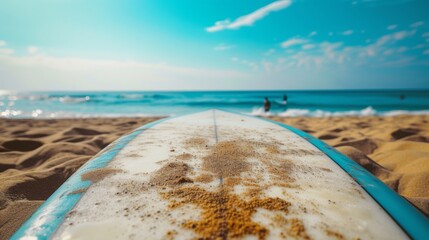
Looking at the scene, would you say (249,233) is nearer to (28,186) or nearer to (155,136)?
(155,136)

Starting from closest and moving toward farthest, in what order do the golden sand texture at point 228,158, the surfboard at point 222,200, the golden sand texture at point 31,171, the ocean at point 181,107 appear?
1. the surfboard at point 222,200
2. the golden sand texture at point 228,158
3. the golden sand texture at point 31,171
4. the ocean at point 181,107

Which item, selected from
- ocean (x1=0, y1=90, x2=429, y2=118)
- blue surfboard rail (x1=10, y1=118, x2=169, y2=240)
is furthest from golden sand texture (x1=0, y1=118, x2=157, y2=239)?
ocean (x1=0, y1=90, x2=429, y2=118)

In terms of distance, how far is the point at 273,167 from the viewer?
1.38 m

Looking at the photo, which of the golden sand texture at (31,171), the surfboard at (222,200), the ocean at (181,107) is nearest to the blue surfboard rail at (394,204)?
the surfboard at (222,200)

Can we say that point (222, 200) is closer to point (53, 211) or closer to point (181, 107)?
point (53, 211)

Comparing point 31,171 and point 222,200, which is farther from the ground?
point 222,200

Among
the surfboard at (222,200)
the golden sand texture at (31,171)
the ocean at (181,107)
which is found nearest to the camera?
the surfboard at (222,200)

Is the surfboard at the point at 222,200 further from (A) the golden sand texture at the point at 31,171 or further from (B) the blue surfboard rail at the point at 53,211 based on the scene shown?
(A) the golden sand texture at the point at 31,171

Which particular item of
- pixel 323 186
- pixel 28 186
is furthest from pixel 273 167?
pixel 28 186

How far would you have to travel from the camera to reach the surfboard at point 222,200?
2.64 ft

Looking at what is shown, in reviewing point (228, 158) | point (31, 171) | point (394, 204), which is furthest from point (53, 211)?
point (31, 171)

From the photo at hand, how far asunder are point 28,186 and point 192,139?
1402 mm

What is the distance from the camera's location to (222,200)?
0.96 m

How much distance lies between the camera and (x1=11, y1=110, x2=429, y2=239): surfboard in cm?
80
